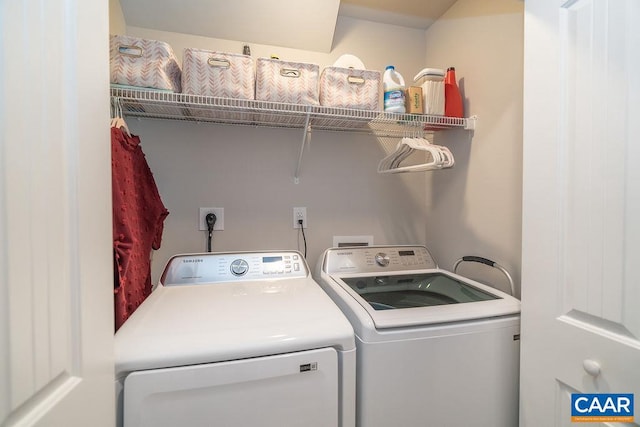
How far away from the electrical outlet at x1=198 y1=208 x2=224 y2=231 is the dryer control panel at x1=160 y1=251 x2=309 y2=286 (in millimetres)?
242

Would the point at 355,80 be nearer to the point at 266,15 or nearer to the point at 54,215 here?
the point at 266,15

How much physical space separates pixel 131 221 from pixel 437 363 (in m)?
1.22

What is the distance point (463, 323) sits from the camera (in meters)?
1.00

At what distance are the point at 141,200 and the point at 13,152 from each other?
3.04 ft

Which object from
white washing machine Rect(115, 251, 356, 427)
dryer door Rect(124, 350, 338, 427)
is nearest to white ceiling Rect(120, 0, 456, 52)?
white washing machine Rect(115, 251, 356, 427)

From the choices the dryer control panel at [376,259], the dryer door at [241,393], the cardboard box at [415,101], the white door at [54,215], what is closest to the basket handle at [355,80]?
the cardboard box at [415,101]

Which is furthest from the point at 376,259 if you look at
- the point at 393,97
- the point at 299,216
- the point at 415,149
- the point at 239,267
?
the point at 393,97

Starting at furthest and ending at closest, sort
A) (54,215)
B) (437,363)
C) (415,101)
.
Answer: (415,101), (437,363), (54,215)

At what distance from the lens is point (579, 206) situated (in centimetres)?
78

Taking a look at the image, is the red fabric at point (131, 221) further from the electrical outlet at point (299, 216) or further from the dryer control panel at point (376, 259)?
the dryer control panel at point (376, 259)

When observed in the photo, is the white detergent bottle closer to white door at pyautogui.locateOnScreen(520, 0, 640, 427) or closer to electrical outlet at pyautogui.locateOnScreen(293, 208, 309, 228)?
white door at pyautogui.locateOnScreen(520, 0, 640, 427)

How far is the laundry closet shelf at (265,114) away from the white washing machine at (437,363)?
0.88m

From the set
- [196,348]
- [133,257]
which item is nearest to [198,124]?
[133,257]

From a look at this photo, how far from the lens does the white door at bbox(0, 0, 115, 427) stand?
1.29ft
